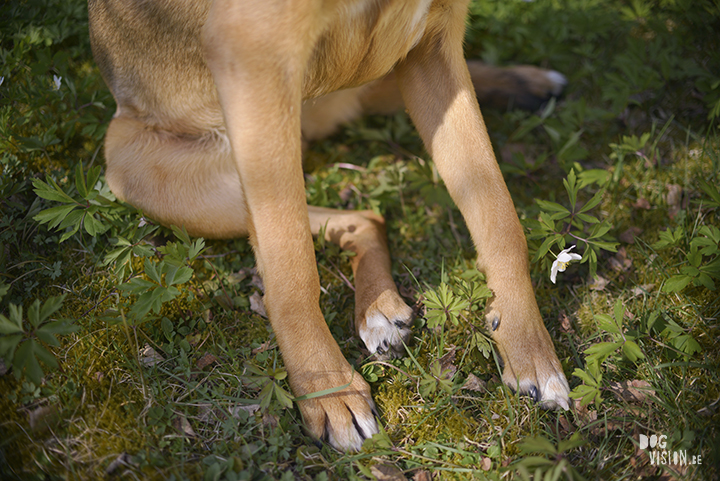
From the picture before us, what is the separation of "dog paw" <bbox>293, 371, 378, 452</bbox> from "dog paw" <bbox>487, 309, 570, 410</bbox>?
0.68 m

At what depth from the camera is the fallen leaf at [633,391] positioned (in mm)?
2002

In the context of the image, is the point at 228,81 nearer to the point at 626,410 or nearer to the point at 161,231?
the point at 161,231

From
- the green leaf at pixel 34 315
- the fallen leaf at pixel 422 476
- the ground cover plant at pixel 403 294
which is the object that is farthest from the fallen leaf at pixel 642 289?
the green leaf at pixel 34 315

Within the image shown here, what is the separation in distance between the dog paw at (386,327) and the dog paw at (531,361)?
43 cm

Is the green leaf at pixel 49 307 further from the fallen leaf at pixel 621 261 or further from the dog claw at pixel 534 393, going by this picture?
the fallen leaf at pixel 621 261

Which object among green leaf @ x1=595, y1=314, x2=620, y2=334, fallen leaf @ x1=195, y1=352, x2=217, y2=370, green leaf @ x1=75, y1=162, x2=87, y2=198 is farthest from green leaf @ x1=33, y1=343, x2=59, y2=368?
green leaf @ x1=595, y1=314, x2=620, y2=334

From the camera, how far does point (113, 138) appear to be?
246cm

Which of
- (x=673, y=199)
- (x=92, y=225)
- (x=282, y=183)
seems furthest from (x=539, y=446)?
(x=92, y=225)

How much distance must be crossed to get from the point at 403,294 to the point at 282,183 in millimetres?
1060

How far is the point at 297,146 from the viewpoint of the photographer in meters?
1.76

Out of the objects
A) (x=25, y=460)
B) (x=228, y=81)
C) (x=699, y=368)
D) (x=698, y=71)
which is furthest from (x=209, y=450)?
(x=698, y=71)

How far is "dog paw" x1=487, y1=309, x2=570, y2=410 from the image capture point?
1.97m

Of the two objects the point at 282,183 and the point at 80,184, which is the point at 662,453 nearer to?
the point at 282,183

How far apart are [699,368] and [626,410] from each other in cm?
43
